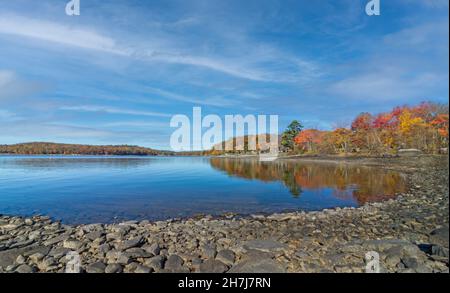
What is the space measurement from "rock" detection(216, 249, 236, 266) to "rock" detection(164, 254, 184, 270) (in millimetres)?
668

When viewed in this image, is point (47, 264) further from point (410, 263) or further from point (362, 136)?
point (362, 136)

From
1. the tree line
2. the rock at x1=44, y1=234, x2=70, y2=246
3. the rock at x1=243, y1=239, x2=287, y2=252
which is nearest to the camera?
the rock at x1=243, y1=239, x2=287, y2=252

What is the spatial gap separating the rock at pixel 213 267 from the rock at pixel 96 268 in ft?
5.17

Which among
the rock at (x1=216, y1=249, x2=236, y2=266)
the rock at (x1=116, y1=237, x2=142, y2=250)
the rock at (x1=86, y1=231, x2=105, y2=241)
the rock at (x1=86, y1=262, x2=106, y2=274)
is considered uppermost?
the rock at (x1=86, y1=262, x2=106, y2=274)

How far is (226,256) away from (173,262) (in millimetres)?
938

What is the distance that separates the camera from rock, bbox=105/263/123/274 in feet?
11.8

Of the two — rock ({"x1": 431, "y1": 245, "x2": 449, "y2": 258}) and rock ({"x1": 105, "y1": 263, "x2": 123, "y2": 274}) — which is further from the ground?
rock ({"x1": 431, "y1": 245, "x2": 449, "y2": 258})

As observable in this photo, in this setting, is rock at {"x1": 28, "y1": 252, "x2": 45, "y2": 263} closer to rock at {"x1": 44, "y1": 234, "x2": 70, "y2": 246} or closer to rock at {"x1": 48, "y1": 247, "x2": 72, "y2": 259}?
rock at {"x1": 48, "y1": 247, "x2": 72, "y2": 259}

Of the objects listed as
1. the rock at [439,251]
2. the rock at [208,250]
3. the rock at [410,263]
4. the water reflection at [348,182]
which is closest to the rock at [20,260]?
the rock at [208,250]

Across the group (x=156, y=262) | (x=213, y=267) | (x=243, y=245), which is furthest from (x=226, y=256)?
(x=156, y=262)

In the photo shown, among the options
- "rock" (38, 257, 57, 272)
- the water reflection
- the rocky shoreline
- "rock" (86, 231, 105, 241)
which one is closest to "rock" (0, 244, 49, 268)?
the rocky shoreline

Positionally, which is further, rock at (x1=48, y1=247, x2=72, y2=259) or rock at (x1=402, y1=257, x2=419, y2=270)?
rock at (x1=48, y1=247, x2=72, y2=259)
